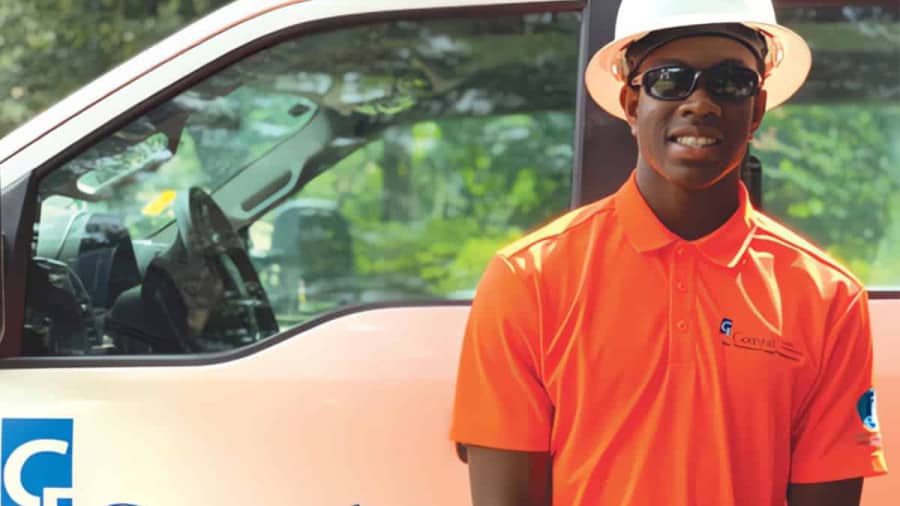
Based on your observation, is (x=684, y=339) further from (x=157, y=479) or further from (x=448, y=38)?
(x=448, y=38)

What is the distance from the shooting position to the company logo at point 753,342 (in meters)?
1.62

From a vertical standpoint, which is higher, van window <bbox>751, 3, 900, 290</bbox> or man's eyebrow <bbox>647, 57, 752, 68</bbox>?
A: van window <bbox>751, 3, 900, 290</bbox>

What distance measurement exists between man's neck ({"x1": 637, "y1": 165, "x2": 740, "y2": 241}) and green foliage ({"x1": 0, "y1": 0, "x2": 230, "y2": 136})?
5.87 m

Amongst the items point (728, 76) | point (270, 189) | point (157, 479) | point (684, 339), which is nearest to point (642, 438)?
point (684, 339)

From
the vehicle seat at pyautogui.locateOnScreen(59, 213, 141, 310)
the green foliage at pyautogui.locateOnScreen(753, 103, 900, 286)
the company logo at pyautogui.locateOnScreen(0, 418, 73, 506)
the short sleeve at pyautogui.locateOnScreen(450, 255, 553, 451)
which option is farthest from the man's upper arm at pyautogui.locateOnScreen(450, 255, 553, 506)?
the green foliage at pyautogui.locateOnScreen(753, 103, 900, 286)

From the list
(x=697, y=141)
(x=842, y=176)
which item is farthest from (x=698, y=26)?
(x=842, y=176)

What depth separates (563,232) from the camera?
1.70 m

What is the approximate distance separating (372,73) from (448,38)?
343 mm

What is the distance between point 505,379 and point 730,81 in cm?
51

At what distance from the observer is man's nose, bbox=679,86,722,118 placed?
1.65 metres

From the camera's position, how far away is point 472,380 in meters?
1.65

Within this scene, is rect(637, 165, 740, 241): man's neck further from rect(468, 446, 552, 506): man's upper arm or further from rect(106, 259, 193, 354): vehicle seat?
rect(106, 259, 193, 354): vehicle seat

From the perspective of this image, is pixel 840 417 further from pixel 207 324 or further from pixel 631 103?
pixel 207 324

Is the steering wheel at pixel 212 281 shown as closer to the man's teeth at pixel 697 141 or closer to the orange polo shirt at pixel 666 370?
the orange polo shirt at pixel 666 370
